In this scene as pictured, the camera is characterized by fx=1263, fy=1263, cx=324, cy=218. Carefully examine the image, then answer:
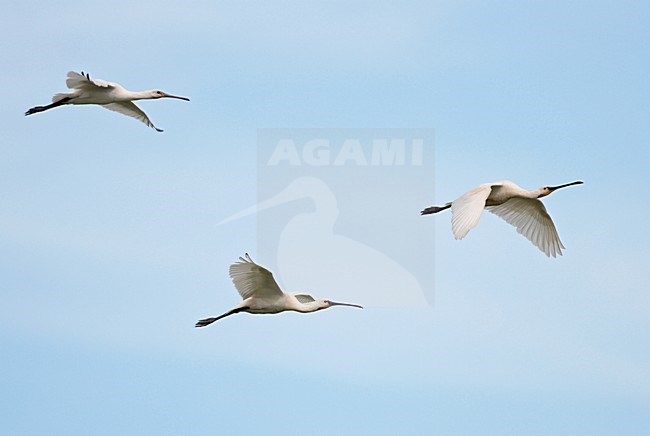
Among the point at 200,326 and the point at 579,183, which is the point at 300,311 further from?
the point at 579,183

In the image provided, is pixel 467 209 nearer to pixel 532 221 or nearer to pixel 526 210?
pixel 526 210

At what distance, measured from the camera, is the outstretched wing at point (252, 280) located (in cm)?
2169

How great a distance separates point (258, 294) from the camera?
2269cm

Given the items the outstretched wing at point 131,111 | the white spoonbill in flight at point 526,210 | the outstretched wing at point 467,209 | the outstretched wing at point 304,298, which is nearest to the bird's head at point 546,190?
the white spoonbill in flight at point 526,210

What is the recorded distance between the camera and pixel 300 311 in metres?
24.0

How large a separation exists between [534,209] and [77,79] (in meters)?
9.57

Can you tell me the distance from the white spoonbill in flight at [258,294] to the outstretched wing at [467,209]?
3334 millimetres

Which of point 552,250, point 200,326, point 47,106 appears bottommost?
point 200,326

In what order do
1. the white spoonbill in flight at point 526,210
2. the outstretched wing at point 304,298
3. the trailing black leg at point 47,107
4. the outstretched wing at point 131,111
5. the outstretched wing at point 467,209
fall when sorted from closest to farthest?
the outstretched wing at point 467,209
the outstretched wing at point 304,298
the white spoonbill in flight at point 526,210
the trailing black leg at point 47,107
the outstretched wing at point 131,111

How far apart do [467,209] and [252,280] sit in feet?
13.0

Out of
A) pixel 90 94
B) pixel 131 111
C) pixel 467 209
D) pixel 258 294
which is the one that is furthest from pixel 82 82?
pixel 467 209

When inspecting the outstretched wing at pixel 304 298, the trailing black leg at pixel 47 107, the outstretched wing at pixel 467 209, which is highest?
the trailing black leg at pixel 47 107

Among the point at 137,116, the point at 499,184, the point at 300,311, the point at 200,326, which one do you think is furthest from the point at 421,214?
the point at 137,116

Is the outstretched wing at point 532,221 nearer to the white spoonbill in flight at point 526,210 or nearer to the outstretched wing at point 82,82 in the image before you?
the white spoonbill in flight at point 526,210
